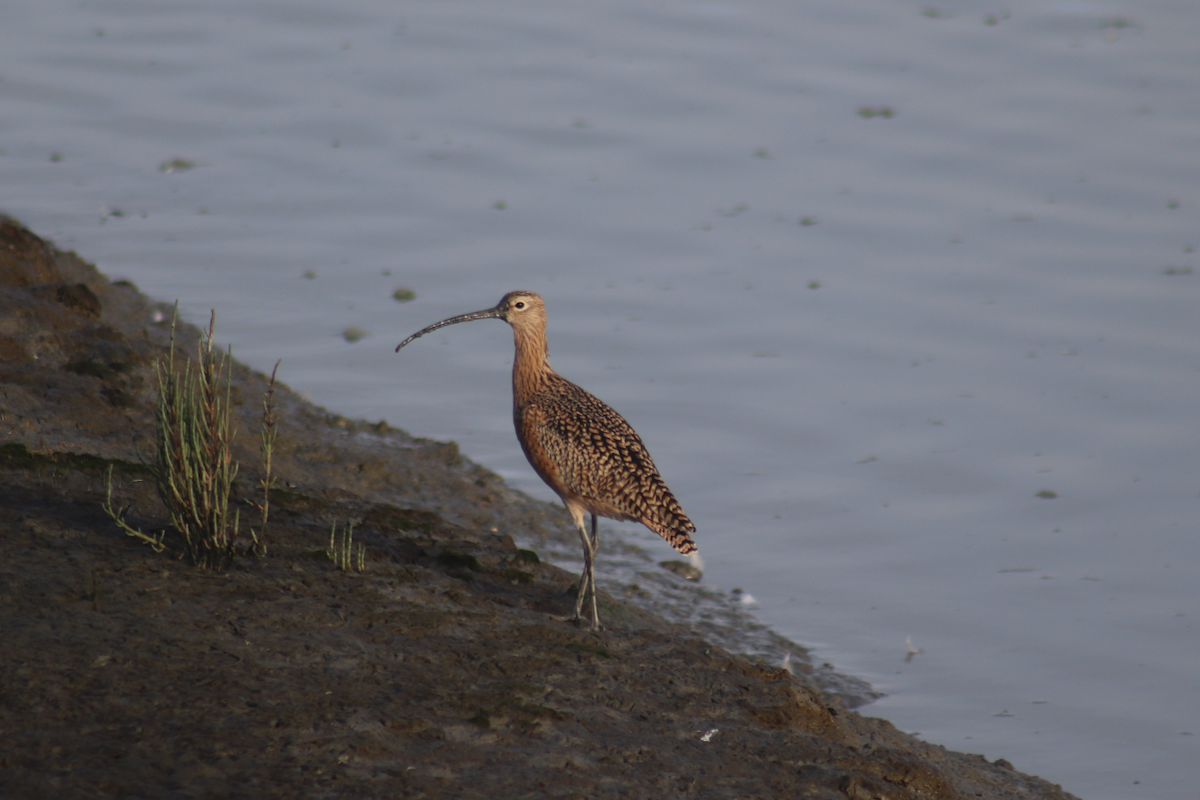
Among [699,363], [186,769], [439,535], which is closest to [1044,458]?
[699,363]

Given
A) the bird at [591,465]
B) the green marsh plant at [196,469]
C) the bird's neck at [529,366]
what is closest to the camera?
the green marsh plant at [196,469]

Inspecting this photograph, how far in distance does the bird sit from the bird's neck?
12 millimetres

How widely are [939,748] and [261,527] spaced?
3763 mm

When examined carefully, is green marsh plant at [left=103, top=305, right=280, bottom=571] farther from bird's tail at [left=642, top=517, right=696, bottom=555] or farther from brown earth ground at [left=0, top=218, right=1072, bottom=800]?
bird's tail at [left=642, top=517, right=696, bottom=555]

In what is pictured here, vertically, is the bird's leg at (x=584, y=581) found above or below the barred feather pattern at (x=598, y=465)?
below

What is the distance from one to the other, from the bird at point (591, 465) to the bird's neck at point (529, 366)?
0.01 metres

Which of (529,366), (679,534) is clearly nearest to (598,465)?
(679,534)

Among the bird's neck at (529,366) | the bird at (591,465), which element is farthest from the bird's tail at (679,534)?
the bird's neck at (529,366)

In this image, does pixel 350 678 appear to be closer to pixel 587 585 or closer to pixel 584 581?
pixel 584 581

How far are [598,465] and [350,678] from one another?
6.35 feet

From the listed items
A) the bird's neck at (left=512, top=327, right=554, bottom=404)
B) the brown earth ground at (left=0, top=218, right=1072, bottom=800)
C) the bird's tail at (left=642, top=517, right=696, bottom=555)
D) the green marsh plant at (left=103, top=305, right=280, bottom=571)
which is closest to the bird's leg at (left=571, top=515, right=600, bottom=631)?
the brown earth ground at (left=0, top=218, right=1072, bottom=800)

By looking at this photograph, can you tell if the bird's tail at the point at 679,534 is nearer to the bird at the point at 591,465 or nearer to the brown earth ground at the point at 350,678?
the bird at the point at 591,465

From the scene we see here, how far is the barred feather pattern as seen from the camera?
6.93m

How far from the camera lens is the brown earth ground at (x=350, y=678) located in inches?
189
